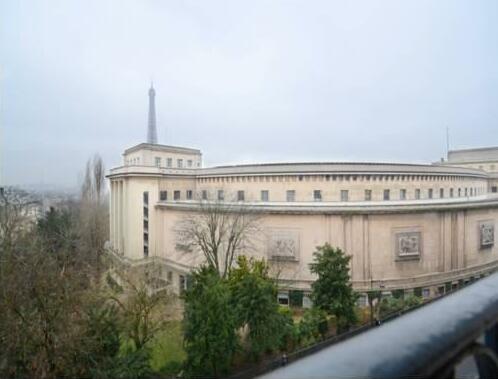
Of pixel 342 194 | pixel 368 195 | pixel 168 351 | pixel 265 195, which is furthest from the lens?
pixel 265 195

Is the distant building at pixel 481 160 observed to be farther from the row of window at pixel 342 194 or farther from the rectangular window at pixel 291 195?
the rectangular window at pixel 291 195

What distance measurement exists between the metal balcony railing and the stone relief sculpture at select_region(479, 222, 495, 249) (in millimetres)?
29724

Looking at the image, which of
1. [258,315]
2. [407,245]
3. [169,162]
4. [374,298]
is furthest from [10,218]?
[169,162]

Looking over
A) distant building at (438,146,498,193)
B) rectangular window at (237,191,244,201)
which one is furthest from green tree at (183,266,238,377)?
distant building at (438,146,498,193)

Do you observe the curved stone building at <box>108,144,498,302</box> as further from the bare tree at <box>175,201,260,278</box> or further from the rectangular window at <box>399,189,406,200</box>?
the bare tree at <box>175,201,260,278</box>

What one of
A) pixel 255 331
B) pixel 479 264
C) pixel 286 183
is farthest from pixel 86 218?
pixel 479 264

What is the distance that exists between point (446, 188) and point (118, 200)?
30.6 metres

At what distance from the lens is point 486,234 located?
26281mm

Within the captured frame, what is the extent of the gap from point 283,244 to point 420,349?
73.2 feet

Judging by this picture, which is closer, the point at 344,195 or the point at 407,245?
the point at 407,245

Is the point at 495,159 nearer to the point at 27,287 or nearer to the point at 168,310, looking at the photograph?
the point at 168,310

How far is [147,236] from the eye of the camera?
30.6 m

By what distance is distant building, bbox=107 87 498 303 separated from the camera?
72.6ft

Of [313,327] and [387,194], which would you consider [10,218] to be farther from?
[387,194]
